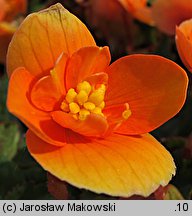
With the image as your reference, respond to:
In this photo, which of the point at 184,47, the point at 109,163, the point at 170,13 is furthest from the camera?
the point at 170,13

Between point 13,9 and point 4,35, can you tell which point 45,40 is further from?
point 13,9

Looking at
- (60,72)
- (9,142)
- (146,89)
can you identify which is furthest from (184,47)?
(9,142)

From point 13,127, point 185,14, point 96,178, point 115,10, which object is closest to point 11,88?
point 96,178

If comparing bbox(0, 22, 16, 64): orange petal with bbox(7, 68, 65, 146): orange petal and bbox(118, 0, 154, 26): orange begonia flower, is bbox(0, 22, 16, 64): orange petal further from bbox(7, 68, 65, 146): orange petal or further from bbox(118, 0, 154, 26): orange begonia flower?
bbox(7, 68, 65, 146): orange petal

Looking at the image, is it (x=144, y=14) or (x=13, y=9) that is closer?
(x=144, y=14)

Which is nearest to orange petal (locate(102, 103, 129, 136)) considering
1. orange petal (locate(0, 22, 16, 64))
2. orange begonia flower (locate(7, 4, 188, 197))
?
orange begonia flower (locate(7, 4, 188, 197))

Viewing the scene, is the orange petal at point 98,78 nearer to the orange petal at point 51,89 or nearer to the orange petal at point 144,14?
the orange petal at point 51,89

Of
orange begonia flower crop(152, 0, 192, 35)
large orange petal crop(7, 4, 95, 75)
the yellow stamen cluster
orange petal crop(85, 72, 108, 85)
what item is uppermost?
large orange petal crop(7, 4, 95, 75)
